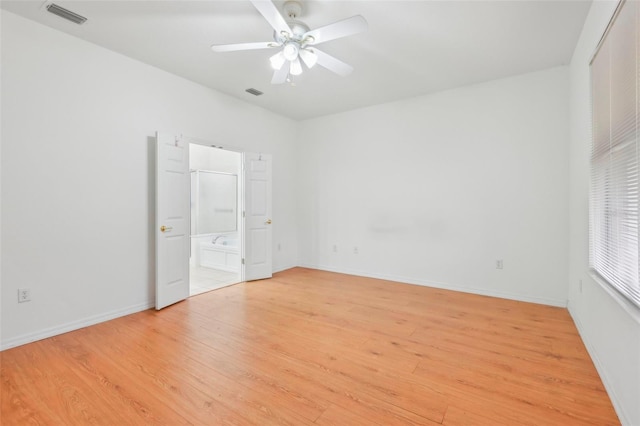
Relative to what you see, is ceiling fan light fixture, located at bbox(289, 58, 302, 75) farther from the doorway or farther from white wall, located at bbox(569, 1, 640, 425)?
the doorway

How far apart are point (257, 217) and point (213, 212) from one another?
156 centimetres

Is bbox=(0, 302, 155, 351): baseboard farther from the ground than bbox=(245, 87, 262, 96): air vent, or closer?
closer

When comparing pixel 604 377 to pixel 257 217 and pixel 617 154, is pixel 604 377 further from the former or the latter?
pixel 257 217

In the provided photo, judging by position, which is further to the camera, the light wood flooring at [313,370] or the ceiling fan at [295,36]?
the ceiling fan at [295,36]

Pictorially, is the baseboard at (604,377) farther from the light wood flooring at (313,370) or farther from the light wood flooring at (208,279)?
the light wood flooring at (208,279)

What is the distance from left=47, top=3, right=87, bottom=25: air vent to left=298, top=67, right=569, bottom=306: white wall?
11.8ft

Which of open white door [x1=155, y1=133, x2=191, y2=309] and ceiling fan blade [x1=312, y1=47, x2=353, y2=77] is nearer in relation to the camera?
ceiling fan blade [x1=312, y1=47, x2=353, y2=77]

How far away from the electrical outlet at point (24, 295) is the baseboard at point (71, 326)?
1.01 ft

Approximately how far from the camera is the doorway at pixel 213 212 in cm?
546

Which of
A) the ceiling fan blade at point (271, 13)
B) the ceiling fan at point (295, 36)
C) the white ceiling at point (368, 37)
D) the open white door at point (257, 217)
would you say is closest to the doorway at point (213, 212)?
the open white door at point (257, 217)

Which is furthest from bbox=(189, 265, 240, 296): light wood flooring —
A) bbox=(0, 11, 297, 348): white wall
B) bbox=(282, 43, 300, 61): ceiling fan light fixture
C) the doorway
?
bbox=(282, 43, 300, 61): ceiling fan light fixture

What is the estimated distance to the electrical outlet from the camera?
8.36 ft

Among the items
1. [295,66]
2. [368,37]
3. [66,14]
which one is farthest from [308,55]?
[66,14]

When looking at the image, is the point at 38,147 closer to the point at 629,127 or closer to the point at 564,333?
the point at 629,127
